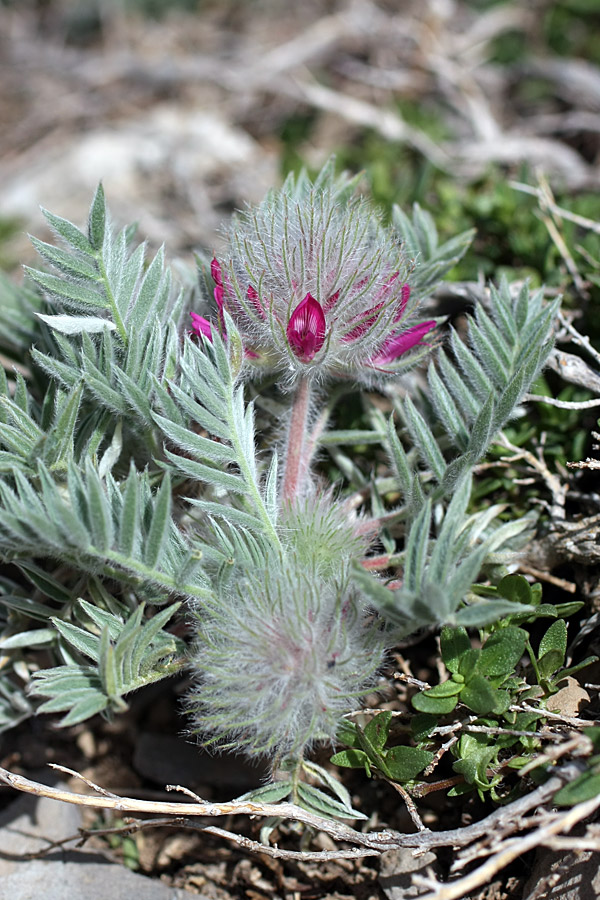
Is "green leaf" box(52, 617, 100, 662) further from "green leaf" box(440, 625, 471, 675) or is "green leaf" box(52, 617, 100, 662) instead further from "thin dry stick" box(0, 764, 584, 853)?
"green leaf" box(440, 625, 471, 675)

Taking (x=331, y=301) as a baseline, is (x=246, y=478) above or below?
below

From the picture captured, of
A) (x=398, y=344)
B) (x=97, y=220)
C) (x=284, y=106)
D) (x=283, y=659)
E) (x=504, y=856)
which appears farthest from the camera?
(x=284, y=106)

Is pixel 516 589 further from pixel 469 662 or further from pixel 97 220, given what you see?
pixel 97 220

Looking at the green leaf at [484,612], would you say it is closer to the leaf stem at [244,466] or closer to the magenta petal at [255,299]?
the leaf stem at [244,466]

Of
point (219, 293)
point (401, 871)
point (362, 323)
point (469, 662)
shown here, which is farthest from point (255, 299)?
point (401, 871)

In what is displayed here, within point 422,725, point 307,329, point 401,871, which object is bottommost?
point 401,871

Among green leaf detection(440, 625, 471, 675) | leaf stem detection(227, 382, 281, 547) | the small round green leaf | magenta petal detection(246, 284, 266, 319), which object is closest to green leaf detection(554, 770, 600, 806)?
the small round green leaf

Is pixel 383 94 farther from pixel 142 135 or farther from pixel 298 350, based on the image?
pixel 298 350
